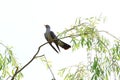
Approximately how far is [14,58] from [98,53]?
1287 millimetres

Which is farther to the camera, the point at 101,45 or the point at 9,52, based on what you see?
the point at 9,52

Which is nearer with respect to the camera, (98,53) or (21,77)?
(98,53)

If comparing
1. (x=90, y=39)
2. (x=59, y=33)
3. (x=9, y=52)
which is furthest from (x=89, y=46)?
(x=9, y=52)

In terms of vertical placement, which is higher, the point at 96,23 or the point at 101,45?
the point at 96,23

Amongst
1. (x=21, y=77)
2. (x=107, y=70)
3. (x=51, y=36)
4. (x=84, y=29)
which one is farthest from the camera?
(x=21, y=77)

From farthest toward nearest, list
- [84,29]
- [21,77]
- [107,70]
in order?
[21,77] < [107,70] < [84,29]

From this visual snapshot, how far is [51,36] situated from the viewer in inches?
186

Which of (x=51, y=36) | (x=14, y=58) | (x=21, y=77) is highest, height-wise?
(x=51, y=36)

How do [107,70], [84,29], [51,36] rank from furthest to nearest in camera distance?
[51,36] < [107,70] < [84,29]

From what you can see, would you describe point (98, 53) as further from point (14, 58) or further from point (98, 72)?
point (14, 58)

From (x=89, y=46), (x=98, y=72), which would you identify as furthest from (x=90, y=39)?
(x=98, y=72)

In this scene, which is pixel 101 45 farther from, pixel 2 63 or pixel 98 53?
pixel 2 63

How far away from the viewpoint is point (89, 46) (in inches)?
166

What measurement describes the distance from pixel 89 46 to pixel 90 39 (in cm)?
13
